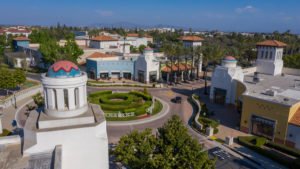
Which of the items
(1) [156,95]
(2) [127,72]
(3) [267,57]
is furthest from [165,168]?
(2) [127,72]

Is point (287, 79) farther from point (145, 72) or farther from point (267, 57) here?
point (145, 72)

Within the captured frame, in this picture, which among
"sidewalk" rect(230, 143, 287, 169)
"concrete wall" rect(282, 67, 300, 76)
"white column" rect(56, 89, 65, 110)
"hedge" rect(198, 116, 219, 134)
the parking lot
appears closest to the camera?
"white column" rect(56, 89, 65, 110)

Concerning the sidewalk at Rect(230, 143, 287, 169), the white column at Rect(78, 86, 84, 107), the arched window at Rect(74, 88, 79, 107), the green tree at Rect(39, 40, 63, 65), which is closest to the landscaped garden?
the sidewalk at Rect(230, 143, 287, 169)

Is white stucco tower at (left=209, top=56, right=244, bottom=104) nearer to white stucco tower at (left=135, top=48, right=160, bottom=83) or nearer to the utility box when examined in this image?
the utility box

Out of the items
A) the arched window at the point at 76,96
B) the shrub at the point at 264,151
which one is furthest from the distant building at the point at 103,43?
the arched window at the point at 76,96

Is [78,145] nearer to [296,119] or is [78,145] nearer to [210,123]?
[210,123]

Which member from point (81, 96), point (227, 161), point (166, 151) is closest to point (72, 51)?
point (81, 96)
